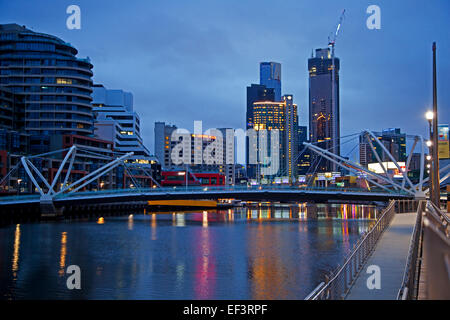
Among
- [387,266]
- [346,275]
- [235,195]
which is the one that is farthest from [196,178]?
[346,275]

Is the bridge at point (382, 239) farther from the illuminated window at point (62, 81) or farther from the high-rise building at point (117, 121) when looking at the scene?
the high-rise building at point (117, 121)

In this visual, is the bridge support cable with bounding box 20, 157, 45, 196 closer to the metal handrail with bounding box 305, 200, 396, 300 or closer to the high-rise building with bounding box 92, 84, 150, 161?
the metal handrail with bounding box 305, 200, 396, 300

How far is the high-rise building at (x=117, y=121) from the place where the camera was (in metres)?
148

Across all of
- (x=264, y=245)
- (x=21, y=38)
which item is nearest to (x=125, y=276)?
(x=264, y=245)

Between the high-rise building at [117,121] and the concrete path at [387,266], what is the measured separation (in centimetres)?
12774

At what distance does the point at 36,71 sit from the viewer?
122688 millimetres

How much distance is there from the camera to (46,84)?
121m

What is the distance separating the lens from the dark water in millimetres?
26969

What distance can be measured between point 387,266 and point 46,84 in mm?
116404

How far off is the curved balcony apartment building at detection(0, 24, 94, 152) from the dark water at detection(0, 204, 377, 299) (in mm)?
65452

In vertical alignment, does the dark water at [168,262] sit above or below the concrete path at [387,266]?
below

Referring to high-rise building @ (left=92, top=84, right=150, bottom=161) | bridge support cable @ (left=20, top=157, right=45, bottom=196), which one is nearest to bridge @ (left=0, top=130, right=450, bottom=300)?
bridge support cable @ (left=20, top=157, right=45, bottom=196)

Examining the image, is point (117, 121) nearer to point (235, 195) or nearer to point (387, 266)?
point (235, 195)

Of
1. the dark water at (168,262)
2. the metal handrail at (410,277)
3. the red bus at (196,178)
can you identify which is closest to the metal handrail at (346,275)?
the metal handrail at (410,277)
